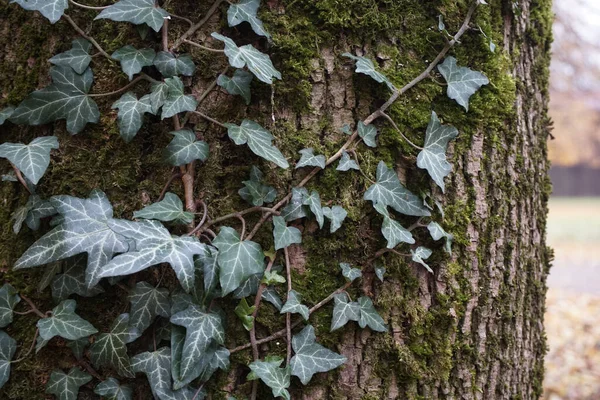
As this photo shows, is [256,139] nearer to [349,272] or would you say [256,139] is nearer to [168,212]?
[168,212]

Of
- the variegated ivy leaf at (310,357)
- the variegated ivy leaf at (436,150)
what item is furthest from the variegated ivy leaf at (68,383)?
the variegated ivy leaf at (436,150)

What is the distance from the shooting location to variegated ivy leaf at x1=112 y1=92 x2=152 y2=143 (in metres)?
1.15

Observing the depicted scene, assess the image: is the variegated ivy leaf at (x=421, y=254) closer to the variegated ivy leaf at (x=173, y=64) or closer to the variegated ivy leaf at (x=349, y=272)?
the variegated ivy leaf at (x=349, y=272)

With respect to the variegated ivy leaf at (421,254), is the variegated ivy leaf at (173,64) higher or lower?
higher

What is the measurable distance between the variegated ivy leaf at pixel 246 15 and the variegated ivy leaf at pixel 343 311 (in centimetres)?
66

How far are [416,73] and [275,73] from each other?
0.39 m

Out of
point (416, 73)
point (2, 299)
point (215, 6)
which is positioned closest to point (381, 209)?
point (416, 73)

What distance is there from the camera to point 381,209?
121 cm

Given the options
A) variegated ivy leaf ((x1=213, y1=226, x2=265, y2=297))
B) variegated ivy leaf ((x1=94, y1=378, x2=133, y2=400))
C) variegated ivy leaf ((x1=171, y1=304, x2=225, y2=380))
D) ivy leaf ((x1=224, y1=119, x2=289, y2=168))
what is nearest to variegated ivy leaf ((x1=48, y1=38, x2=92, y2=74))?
ivy leaf ((x1=224, y1=119, x2=289, y2=168))

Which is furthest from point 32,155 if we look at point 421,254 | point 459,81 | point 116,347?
point 459,81

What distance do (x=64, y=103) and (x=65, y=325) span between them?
1.74ft

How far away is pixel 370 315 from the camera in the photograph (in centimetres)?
121

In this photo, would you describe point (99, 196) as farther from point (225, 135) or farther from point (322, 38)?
point (322, 38)

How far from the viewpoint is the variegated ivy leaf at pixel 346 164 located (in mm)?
1200
